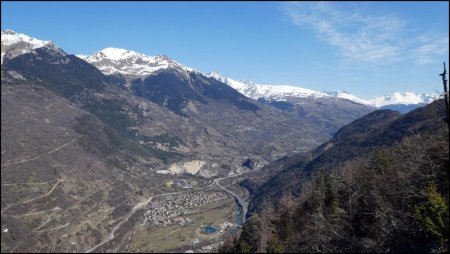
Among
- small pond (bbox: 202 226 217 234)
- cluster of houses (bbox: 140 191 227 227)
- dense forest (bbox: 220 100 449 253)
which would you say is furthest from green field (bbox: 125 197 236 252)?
dense forest (bbox: 220 100 449 253)

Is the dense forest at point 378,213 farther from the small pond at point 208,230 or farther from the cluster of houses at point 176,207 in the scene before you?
the cluster of houses at point 176,207

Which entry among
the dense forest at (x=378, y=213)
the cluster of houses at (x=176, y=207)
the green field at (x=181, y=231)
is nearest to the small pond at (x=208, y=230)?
the green field at (x=181, y=231)

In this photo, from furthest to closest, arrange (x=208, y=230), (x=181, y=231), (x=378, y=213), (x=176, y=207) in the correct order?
(x=176, y=207) → (x=208, y=230) → (x=181, y=231) → (x=378, y=213)

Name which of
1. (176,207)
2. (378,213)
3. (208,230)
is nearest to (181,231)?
(208,230)

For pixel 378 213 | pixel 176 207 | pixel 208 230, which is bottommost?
pixel 176 207

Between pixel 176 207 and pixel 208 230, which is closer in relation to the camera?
pixel 208 230

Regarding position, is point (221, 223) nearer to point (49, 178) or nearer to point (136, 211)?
point (136, 211)

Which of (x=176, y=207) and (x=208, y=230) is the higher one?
(x=208, y=230)

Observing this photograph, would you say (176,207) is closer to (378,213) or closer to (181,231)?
(181,231)

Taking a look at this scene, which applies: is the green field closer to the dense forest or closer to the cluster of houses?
the cluster of houses

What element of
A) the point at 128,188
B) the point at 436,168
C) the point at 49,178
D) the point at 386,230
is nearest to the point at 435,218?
the point at 386,230

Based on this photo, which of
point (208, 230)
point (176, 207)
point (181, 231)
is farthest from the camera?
point (176, 207)
